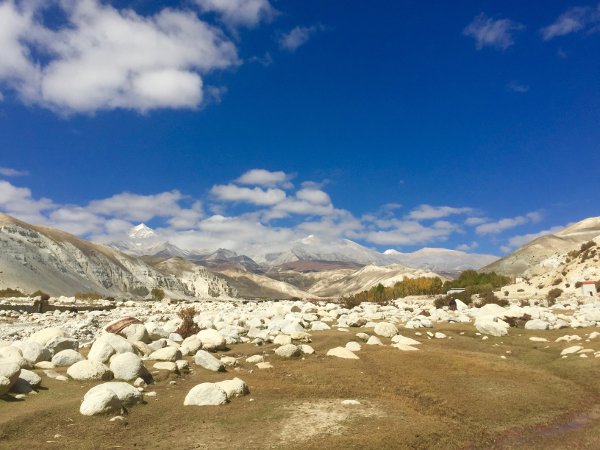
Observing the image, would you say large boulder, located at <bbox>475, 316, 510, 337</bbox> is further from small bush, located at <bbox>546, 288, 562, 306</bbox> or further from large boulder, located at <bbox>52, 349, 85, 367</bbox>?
small bush, located at <bbox>546, 288, 562, 306</bbox>

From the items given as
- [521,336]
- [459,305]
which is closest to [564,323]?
[521,336]

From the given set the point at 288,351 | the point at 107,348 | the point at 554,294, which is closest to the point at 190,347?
the point at 107,348

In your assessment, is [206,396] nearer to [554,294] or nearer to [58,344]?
[58,344]

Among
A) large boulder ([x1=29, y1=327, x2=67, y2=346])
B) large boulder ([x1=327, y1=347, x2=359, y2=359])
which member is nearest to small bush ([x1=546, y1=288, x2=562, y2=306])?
large boulder ([x1=327, y1=347, x2=359, y2=359])

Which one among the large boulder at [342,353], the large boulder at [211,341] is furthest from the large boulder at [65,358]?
the large boulder at [342,353]

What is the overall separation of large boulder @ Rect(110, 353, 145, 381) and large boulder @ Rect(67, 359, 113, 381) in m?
0.35

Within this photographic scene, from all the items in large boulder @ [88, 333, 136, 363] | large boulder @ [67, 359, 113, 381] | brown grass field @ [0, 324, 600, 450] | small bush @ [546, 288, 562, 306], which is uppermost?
small bush @ [546, 288, 562, 306]

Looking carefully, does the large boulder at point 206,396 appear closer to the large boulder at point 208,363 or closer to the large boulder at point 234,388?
the large boulder at point 234,388

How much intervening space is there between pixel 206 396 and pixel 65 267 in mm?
129515

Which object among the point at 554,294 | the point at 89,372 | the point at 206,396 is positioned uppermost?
the point at 554,294

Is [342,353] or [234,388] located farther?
[342,353]

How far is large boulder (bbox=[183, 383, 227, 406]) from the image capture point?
517 inches

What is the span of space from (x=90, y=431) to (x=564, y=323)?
28.6 meters

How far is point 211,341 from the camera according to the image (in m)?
22.4
